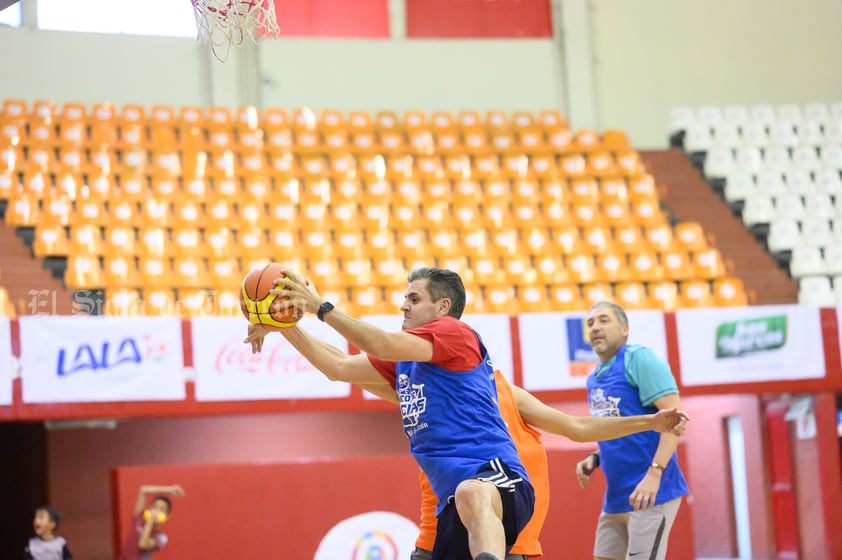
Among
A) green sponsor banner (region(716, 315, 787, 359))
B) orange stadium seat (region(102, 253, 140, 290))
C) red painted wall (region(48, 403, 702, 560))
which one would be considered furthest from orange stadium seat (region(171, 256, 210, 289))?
green sponsor banner (region(716, 315, 787, 359))

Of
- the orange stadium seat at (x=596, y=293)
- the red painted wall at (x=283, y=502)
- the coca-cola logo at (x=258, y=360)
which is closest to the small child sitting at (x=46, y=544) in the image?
the red painted wall at (x=283, y=502)

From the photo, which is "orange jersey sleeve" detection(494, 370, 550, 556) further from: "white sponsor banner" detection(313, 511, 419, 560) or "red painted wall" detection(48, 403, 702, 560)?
"red painted wall" detection(48, 403, 702, 560)

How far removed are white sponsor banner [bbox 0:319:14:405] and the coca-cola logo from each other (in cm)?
212

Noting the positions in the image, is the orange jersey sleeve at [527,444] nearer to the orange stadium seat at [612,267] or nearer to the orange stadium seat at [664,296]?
the orange stadium seat at [664,296]

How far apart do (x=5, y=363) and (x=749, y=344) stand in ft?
28.3

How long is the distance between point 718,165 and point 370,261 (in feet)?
23.6

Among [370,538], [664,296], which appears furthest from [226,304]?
[664,296]

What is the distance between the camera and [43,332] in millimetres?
11953

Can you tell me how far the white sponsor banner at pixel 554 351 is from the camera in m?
13.4

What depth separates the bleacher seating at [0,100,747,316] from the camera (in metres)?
15.4

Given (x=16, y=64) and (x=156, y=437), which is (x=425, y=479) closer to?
(x=156, y=437)

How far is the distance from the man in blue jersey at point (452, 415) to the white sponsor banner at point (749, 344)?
900 centimetres

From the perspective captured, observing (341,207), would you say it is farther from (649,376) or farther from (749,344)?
(649,376)

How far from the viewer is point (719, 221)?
62.8 ft
